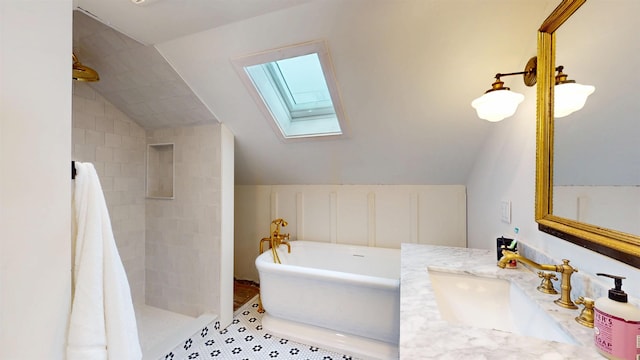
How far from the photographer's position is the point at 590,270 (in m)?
0.83

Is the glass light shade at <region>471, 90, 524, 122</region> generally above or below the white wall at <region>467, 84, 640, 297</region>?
above

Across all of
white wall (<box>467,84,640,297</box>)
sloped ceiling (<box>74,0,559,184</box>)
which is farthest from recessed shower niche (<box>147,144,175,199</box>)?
white wall (<box>467,84,640,297</box>)

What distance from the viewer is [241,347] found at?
179 cm

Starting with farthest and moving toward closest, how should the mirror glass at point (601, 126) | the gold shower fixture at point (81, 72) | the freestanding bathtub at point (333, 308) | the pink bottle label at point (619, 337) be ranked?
the freestanding bathtub at point (333, 308)
the gold shower fixture at point (81, 72)
the mirror glass at point (601, 126)
the pink bottle label at point (619, 337)

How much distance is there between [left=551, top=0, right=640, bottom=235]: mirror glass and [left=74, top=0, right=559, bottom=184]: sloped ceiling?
31 centimetres

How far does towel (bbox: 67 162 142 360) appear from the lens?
2.23 ft

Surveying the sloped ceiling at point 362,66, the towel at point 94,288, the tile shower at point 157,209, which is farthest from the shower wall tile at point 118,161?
the towel at point 94,288

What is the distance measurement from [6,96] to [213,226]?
1674 millimetres

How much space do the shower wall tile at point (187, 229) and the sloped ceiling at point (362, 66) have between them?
0.24 metres

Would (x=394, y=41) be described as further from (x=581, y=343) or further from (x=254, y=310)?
(x=254, y=310)

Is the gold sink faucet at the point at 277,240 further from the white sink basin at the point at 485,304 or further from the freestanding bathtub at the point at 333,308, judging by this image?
the white sink basin at the point at 485,304

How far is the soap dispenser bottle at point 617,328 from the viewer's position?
1.82ft

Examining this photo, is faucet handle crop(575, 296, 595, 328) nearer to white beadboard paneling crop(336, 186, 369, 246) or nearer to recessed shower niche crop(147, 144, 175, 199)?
white beadboard paneling crop(336, 186, 369, 246)

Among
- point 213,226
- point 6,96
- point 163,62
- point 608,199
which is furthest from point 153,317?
point 608,199
